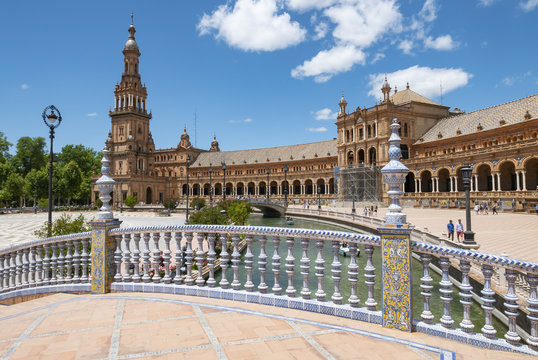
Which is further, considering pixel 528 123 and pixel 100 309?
pixel 528 123

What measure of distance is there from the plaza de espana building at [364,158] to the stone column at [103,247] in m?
25.7

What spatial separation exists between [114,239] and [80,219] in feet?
24.5

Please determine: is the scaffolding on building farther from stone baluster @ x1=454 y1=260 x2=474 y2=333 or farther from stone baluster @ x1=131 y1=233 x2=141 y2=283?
stone baluster @ x1=454 y1=260 x2=474 y2=333

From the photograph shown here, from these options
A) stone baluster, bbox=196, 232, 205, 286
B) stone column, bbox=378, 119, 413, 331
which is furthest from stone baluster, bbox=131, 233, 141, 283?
stone column, bbox=378, 119, 413, 331

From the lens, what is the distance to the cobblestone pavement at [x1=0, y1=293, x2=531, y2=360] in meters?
3.63

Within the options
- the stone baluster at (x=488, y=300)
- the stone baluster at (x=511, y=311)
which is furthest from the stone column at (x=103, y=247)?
the stone baluster at (x=511, y=311)

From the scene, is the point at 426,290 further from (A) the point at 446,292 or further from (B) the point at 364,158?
(B) the point at 364,158

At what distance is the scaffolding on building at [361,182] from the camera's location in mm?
53844

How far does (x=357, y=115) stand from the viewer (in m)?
58.3

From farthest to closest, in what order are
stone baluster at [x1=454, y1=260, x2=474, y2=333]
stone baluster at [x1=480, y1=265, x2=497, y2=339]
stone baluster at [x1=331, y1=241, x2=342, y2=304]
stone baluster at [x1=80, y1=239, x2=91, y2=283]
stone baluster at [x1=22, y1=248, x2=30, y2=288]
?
stone baluster at [x1=22, y1=248, x2=30, y2=288], stone baluster at [x1=80, y1=239, x2=91, y2=283], stone baluster at [x1=331, y1=241, x2=342, y2=304], stone baluster at [x1=454, y1=260, x2=474, y2=333], stone baluster at [x1=480, y1=265, x2=497, y2=339]

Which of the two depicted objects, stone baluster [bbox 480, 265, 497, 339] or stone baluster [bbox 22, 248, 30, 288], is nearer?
stone baluster [bbox 480, 265, 497, 339]

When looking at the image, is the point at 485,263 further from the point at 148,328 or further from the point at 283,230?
the point at 148,328

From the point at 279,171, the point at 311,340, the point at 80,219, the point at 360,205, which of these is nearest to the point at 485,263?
the point at 311,340

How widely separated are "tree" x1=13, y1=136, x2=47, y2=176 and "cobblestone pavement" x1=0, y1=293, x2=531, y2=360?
263ft
